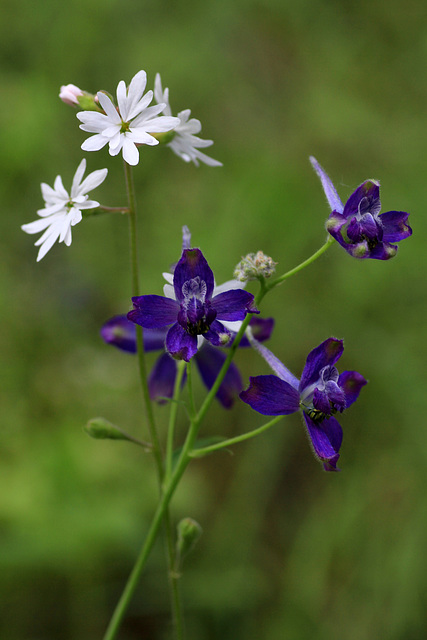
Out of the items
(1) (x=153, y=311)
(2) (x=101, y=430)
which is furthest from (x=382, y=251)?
(2) (x=101, y=430)

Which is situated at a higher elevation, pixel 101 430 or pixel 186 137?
pixel 186 137

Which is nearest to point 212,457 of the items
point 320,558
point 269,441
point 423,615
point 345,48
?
point 269,441

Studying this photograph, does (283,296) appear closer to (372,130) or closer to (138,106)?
(372,130)

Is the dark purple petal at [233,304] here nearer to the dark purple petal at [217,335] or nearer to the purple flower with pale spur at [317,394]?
the dark purple petal at [217,335]

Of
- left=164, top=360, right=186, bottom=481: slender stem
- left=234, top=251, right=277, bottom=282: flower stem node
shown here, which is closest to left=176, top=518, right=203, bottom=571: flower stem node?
left=164, top=360, right=186, bottom=481: slender stem

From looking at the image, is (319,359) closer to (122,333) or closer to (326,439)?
(326,439)
